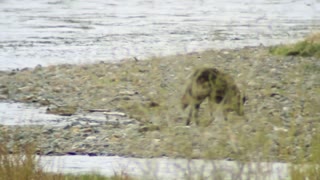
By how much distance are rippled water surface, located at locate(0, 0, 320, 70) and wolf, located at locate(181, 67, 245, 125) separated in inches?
246

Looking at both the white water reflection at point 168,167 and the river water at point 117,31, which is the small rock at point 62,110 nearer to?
the river water at point 117,31

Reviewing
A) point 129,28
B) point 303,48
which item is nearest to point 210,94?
point 303,48

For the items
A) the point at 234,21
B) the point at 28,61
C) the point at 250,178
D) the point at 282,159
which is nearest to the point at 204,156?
the point at 250,178

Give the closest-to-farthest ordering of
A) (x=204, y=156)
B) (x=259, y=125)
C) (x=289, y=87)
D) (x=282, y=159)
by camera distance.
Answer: (x=204, y=156) → (x=259, y=125) → (x=282, y=159) → (x=289, y=87)

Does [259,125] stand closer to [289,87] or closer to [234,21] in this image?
[289,87]

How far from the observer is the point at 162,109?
587cm

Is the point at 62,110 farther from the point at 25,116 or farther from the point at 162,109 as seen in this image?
the point at 162,109

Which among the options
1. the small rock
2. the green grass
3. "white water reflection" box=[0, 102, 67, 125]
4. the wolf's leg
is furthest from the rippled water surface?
the wolf's leg

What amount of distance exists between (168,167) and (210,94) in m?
0.86

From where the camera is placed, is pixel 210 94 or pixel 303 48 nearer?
pixel 210 94

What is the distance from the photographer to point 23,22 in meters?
27.1

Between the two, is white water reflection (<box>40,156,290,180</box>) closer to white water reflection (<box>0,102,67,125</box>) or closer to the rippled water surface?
white water reflection (<box>0,102,67,125</box>)

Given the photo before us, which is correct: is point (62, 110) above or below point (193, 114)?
below

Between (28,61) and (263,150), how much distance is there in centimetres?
1299
